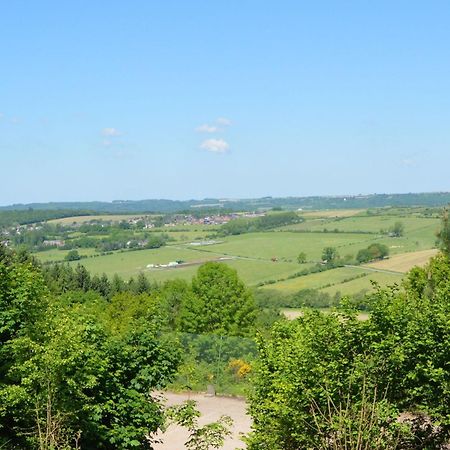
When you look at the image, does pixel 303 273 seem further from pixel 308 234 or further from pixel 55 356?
pixel 55 356

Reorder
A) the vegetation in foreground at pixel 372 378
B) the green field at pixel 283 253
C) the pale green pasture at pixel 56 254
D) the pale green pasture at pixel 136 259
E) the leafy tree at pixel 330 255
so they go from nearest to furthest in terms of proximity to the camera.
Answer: the vegetation in foreground at pixel 372 378 < the green field at pixel 283 253 < the leafy tree at pixel 330 255 < the pale green pasture at pixel 136 259 < the pale green pasture at pixel 56 254

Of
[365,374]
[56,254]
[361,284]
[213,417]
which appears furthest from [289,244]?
[365,374]

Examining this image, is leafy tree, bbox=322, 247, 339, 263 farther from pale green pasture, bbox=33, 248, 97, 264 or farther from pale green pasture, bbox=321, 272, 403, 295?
pale green pasture, bbox=33, 248, 97, 264

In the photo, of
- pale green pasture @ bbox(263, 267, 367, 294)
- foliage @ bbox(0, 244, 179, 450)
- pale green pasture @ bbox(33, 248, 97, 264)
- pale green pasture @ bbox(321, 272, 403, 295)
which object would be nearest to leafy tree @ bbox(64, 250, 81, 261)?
pale green pasture @ bbox(33, 248, 97, 264)

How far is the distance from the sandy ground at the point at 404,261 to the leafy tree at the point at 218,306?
47945 millimetres

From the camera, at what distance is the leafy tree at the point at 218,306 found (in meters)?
53.4

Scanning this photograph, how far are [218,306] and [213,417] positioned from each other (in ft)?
78.2

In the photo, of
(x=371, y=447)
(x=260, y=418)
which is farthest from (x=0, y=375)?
(x=371, y=447)

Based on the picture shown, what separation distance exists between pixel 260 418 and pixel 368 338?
3858 mm

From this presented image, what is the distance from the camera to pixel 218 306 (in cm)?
5422

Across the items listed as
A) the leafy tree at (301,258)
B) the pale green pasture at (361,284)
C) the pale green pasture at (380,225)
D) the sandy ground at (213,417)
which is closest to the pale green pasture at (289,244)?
the leafy tree at (301,258)

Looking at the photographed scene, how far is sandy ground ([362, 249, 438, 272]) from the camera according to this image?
97.5 m

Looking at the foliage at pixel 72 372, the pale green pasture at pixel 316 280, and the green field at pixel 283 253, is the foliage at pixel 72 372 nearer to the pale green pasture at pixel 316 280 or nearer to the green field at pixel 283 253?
the green field at pixel 283 253

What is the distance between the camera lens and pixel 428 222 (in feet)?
542
